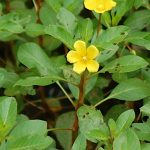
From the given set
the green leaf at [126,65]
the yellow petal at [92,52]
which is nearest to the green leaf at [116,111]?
the green leaf at [126,65]

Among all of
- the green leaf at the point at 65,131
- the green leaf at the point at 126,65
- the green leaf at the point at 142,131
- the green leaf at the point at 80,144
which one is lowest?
the green leaf at the point at 65,131

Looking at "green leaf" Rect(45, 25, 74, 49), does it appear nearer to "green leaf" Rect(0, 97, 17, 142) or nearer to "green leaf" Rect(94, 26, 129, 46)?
"green leaf" Rect(94, 26, 129, 46)

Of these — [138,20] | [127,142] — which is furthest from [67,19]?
[127,142]

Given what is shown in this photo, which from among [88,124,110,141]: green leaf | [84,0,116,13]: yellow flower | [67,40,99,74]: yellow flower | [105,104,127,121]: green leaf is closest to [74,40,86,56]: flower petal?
[67,40,99,74]: yellow flower

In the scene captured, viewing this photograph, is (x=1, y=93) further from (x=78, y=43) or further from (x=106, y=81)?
(x=78, y=43)

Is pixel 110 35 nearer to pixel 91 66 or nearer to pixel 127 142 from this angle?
pixel 91 66

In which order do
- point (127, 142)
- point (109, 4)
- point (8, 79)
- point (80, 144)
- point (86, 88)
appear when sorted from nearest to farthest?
1. point (127, 142)
2. point (80, 144)
3. point (109, 4)
4. point (86, 88)
5. point (8, 79)

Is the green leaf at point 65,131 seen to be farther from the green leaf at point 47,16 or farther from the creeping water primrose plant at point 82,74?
the green leaf at point 47,16
